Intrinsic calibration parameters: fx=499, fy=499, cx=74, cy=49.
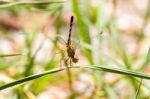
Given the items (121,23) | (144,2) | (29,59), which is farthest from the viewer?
(144,2)

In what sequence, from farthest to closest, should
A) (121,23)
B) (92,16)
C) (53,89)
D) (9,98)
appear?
(121,23)
(92,16)
(53,89)
(9,98)

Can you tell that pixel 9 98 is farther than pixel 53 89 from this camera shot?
No

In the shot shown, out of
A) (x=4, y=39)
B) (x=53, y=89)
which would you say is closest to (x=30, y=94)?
(x=53, y=89)

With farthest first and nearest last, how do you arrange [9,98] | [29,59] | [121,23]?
[121,23] < [29,59] < [9,98]

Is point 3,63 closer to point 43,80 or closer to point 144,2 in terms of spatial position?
point 43,80

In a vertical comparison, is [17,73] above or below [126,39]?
above

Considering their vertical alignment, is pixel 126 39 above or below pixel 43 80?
below

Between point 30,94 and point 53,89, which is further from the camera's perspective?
point 53,89

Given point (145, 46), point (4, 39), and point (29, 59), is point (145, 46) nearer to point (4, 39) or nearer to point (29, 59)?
point (4, 39)

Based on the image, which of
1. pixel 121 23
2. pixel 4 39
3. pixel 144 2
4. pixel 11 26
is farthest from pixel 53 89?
pixel 144 2
